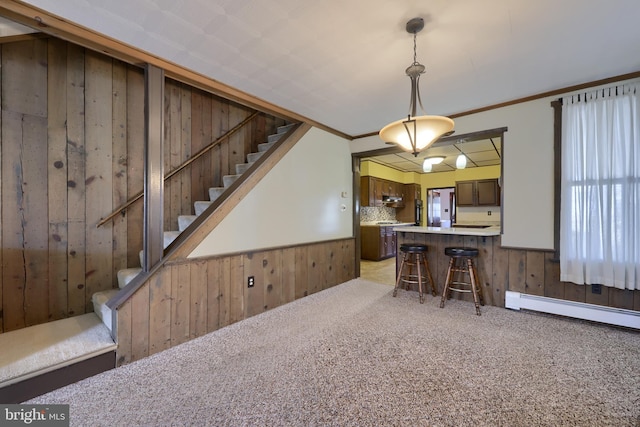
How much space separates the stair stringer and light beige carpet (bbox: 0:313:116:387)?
16 cm

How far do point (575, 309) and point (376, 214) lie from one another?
4.98m

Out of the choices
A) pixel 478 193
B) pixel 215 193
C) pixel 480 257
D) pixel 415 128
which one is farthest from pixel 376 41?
pixel 478 193

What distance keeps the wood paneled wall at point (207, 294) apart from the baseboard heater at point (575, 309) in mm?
2435

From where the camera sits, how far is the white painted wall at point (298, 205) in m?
2.80

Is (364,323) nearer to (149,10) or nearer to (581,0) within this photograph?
(581,0)

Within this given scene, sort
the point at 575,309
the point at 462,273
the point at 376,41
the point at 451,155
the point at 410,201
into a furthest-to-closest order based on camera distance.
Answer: the point at 410,201, the point at 451,155, the point at 462,273, the point at 575,309, the point at 376,41

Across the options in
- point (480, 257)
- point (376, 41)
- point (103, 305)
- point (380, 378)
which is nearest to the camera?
point (380, 378)

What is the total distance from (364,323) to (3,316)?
3.11 meters

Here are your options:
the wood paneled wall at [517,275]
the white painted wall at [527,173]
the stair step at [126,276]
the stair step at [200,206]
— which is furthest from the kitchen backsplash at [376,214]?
the stair step at [126,276]

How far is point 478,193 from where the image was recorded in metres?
6.71

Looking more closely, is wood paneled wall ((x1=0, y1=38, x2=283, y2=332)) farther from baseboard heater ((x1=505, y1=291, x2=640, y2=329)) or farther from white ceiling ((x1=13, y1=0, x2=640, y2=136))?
baseboard heater ((x1=505, y1=291, x2=640, y2=329))

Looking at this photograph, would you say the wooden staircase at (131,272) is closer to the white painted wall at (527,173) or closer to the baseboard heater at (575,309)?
the white painted wall at (527,173)

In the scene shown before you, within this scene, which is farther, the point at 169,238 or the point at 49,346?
the point at 169,238

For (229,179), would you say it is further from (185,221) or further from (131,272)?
(131,272)
